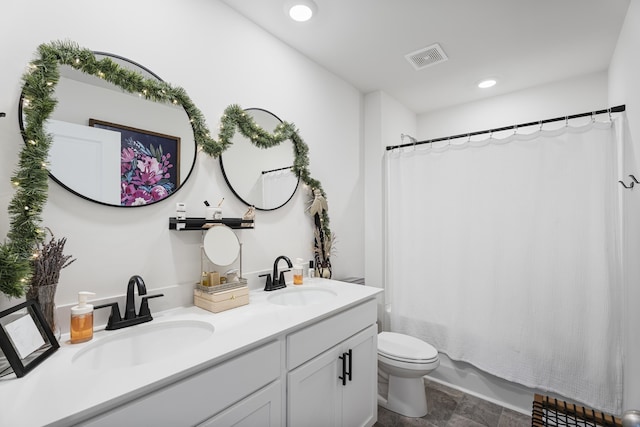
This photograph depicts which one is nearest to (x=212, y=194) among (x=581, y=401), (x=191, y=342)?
(x=191, y=342)

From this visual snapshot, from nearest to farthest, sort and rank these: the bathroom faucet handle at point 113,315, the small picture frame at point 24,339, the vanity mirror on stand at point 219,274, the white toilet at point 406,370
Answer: the small picture frame at point 24,339 < the bathroom faucet handle at point 113,315 < the vanity mirror on stand at point 219,274 < the white toilet at point 406,370

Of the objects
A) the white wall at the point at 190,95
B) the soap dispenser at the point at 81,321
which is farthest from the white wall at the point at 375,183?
the soap dispenser at the point at 81,321

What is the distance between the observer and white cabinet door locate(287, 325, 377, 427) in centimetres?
127

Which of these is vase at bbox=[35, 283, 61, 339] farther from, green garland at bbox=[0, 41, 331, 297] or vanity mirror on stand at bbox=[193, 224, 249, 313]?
vanity mirror on stand at bbox=[193, 224, 249, 313]

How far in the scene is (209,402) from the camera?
3.05 feet

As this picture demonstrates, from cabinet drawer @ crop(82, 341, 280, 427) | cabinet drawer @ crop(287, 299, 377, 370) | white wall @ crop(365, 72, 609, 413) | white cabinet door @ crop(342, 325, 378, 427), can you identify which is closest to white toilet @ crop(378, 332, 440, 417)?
white cabinet door @ crop(342, 325, 378, 427)

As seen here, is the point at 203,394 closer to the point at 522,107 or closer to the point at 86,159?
the point at 86,159

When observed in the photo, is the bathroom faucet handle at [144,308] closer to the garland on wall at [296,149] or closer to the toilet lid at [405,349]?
the garland on wall at [296,149]

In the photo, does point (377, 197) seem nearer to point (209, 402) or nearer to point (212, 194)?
point (212, 194)

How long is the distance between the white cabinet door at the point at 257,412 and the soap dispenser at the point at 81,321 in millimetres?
535

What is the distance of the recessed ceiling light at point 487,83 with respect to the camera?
2.58 meters

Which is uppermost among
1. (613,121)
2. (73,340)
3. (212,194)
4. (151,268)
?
(613,121)

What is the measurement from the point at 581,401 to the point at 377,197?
6.32 ft

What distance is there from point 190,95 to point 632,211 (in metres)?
2.45
